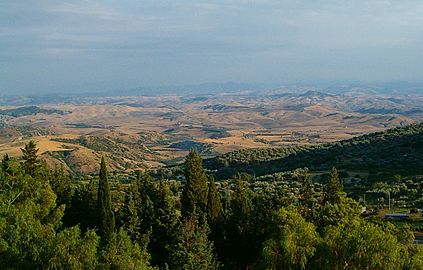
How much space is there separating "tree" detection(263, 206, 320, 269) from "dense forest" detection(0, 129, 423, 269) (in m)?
0.05

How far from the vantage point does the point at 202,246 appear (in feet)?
92.7

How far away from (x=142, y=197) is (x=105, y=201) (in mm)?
7097

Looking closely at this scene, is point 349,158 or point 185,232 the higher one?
point 185,232

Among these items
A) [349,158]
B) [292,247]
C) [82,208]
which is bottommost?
[349,158]

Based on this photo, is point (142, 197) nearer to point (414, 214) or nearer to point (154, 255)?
point (154, 255)

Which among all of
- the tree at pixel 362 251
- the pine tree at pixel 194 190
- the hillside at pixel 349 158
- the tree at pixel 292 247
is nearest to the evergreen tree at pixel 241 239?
the pine tree at pixel 194 190

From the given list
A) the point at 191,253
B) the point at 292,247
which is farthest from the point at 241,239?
the point at 292,247

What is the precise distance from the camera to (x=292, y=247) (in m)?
24.4

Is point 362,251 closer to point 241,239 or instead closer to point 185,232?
point 185,232

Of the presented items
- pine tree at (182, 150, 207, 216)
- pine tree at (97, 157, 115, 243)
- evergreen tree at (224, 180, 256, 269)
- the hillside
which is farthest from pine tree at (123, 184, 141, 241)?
the hillside

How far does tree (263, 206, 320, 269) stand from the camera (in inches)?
958

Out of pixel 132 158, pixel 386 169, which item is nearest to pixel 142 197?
pixel 386 169

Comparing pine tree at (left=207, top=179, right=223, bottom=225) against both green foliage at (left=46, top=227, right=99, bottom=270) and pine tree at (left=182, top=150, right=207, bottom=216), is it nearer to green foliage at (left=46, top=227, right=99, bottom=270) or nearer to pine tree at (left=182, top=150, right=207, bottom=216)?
pine tree at (left=182, top=150, right=207, bottom=216)

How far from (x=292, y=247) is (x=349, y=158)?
70047 mm
